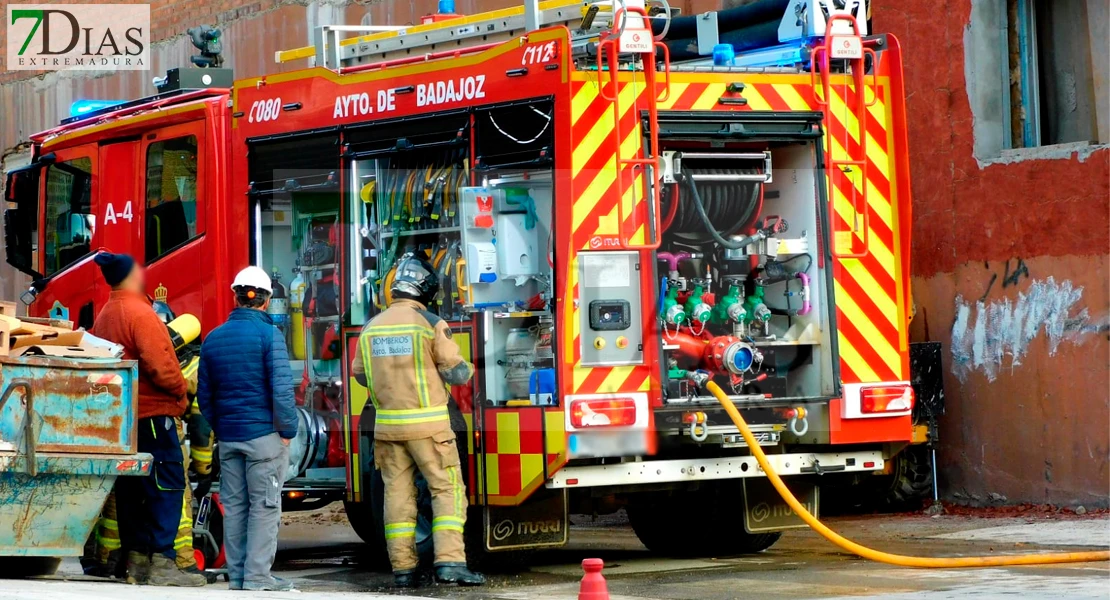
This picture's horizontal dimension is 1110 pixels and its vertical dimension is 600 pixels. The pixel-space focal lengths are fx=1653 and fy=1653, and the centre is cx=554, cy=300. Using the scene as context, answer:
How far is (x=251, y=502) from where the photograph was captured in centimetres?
796

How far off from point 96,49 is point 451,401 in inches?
501

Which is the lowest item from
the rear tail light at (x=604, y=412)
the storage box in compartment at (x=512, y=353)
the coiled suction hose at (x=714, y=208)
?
the rear tail light at (x=604, y=412)

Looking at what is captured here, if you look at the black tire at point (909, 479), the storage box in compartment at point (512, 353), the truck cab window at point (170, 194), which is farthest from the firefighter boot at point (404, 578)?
the black tire at point (909, 479)

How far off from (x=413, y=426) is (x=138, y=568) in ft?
5.15

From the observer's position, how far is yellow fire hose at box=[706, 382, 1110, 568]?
26.1ft

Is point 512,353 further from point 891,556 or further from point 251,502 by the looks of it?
point 891,556

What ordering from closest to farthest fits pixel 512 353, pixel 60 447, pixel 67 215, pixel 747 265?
pixel 60 447
pixel 512 353
pixel 747 265
pixel 67 215

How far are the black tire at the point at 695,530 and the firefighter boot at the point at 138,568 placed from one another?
8.33 feet

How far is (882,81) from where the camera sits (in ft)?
28.9

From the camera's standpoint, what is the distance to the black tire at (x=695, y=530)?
9.21 metres

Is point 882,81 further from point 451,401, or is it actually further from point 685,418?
point 451,401

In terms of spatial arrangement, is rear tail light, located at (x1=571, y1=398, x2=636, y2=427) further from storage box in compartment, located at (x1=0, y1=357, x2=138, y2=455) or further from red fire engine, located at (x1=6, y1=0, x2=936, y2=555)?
storage box in compartment, located at (x1=0, y1=357, x2=138, y2=455)

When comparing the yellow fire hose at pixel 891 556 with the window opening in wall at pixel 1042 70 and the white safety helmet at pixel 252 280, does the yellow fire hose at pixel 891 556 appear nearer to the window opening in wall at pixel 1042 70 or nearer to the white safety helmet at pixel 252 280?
the white safety helmet at pixel 252 280

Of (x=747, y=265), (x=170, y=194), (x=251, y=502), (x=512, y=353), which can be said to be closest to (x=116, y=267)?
(x=251, y=502)
